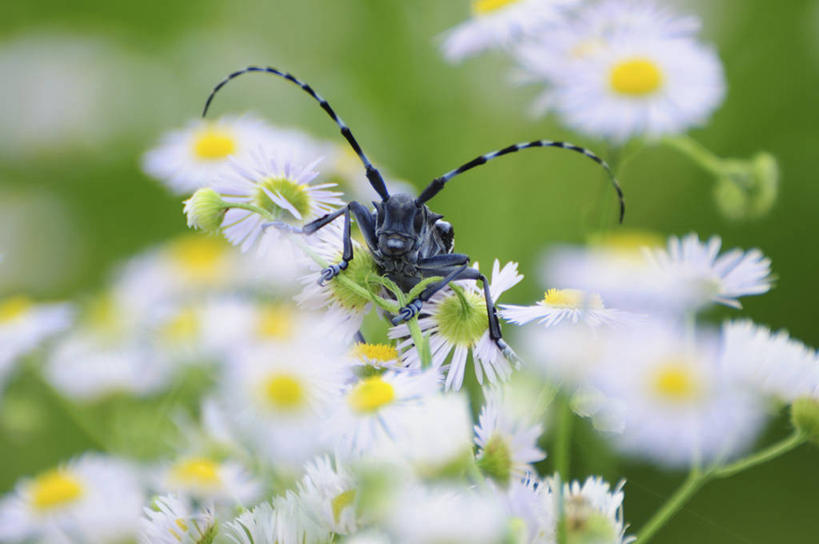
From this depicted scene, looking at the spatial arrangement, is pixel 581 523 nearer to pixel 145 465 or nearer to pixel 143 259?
pixel 145 465

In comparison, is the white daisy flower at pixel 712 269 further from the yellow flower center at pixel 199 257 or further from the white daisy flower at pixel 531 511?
the yellow flower center at pixel 199 257

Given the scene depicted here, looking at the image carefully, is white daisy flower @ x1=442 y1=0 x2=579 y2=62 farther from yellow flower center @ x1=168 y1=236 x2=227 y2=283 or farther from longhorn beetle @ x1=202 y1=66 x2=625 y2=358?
yellow flower center @ x1=168 y1=236 x2=227 y2=283

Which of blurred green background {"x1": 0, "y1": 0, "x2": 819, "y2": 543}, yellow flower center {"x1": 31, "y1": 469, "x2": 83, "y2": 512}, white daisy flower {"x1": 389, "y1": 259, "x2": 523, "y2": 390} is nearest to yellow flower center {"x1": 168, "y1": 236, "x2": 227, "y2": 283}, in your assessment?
blurred green background {"x1": 0, "y1": 0, "x2": 819, "y2": 543}

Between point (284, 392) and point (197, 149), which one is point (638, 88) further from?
point (197, 149)

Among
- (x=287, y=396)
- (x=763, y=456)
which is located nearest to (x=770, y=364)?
(x=763, y=456)

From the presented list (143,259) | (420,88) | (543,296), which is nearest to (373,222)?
(543,296)

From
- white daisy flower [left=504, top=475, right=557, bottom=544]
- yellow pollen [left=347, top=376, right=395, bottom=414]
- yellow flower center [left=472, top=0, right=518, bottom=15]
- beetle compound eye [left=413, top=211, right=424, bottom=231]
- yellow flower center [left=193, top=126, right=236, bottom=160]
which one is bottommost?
white daisy flower [left=504, top=475, right=557, bottom=544]
